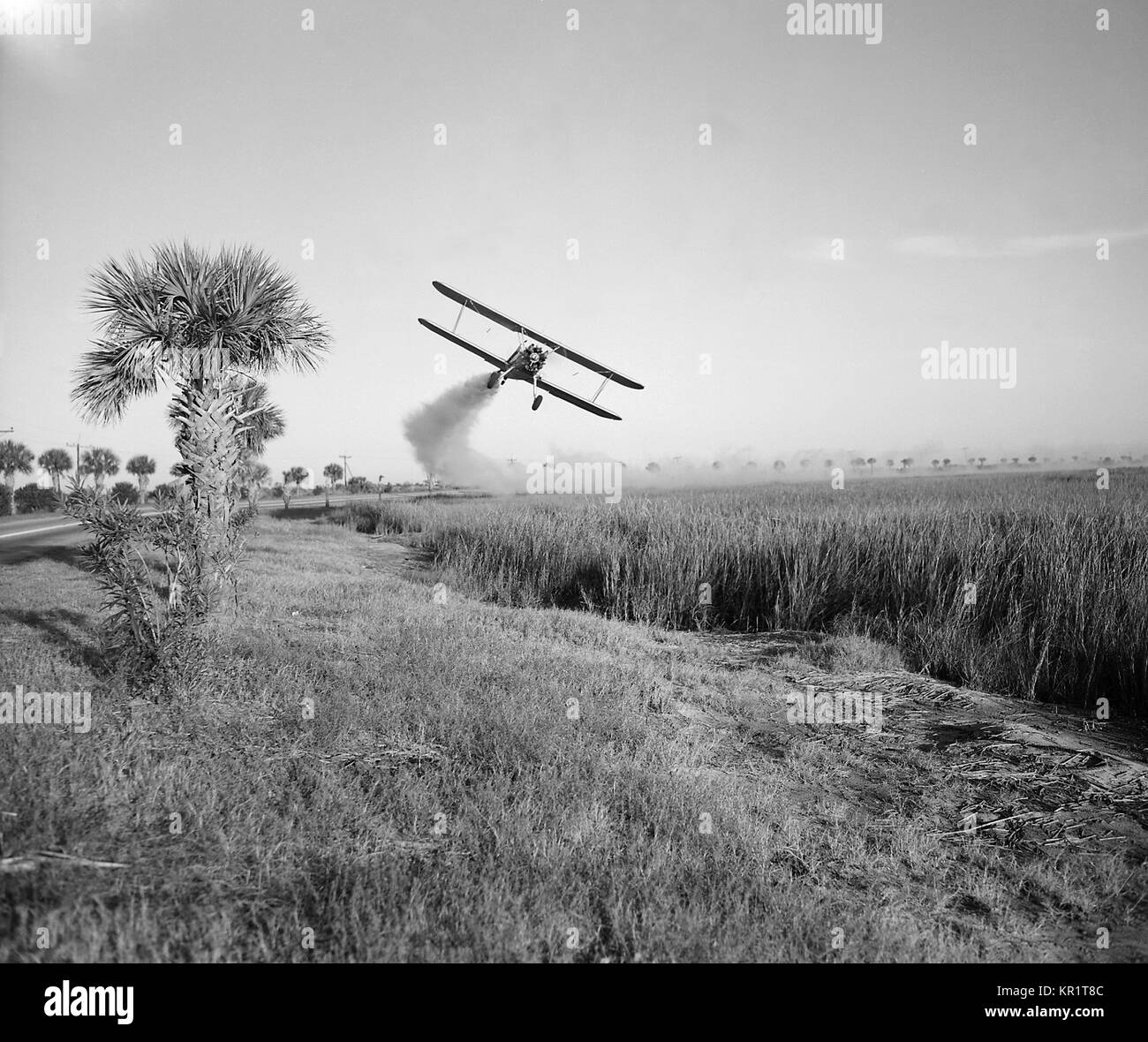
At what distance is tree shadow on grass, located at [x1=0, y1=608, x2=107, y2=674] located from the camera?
7410 millimetres

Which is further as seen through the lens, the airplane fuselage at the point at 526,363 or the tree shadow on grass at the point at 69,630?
the airplane fuselage at the point at 526,363

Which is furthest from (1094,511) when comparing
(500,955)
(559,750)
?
(500,955)

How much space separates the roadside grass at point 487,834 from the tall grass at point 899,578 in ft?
11.4

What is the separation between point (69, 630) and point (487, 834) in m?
8.06

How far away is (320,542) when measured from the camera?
23125 mm

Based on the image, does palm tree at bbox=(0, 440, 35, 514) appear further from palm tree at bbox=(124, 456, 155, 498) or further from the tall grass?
the tall grass

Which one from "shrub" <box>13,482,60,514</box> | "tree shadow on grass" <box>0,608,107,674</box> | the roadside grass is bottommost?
the roadside grass

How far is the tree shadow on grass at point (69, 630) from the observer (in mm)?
7410

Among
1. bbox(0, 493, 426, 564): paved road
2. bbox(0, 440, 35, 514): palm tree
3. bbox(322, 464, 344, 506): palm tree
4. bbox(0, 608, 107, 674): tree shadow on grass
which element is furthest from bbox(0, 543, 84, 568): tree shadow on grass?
bbox(322, 464, 344, 506): palm tree

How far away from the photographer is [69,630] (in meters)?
8.95

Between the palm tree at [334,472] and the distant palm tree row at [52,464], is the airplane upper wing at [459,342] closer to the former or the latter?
the distant palm tree row at [52,464]

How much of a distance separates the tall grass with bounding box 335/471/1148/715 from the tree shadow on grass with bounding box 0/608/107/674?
7.18 m

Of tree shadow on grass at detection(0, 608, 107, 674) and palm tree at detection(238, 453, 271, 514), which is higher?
palm tree at detection(238, 453, 271, 514)

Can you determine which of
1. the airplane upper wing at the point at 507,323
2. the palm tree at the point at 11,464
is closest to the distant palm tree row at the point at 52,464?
the palm tree at the point at 11,464
